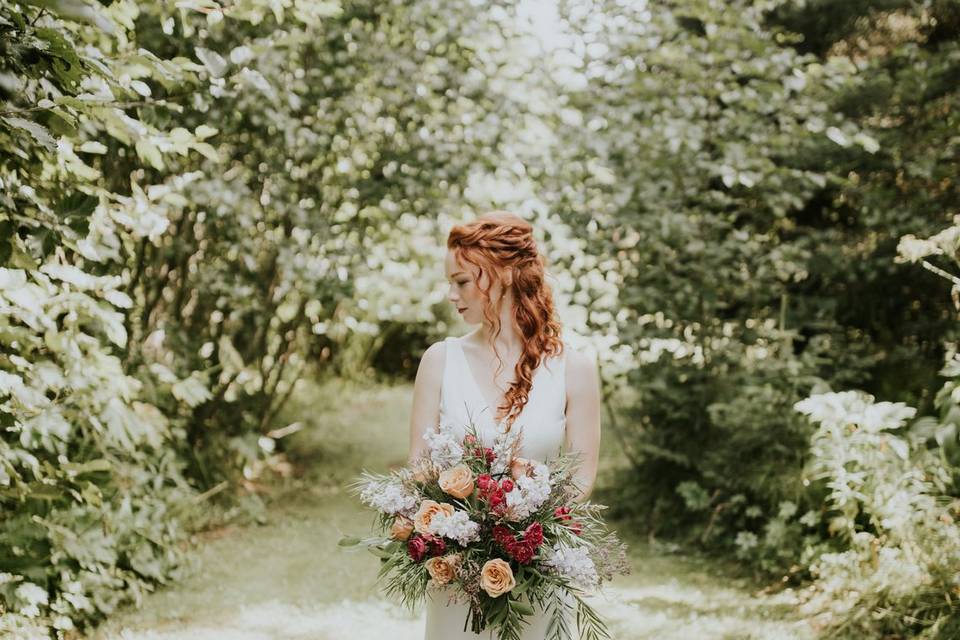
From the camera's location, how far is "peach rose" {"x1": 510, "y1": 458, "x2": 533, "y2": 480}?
240 centimetres

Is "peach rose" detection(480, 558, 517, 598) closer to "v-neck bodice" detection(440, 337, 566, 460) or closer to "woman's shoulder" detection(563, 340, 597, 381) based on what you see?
"v-neck bodice" detection(440, 337, 566, 460)

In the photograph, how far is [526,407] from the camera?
9.36 feet

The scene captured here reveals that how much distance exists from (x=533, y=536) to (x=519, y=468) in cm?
22

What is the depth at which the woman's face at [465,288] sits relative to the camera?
289cm

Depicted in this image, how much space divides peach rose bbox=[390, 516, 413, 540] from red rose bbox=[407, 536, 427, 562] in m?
0.04

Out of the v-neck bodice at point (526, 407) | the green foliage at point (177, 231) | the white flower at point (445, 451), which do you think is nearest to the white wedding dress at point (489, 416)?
the v-neck bodice at point (526, 407)

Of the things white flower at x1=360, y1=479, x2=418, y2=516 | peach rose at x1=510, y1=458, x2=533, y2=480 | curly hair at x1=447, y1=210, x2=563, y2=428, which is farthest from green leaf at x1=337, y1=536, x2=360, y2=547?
curly hair at x1=447, y1=210, x2=563, y2=428

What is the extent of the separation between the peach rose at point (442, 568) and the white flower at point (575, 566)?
25 centimetres

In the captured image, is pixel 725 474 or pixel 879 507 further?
pixel 725 474

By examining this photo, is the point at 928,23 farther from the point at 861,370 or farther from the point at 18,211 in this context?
the point at 18,211

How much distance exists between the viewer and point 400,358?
1253cm

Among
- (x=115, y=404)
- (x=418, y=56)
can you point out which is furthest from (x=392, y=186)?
(x=115, y=404)

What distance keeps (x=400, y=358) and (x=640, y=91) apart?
7322mm

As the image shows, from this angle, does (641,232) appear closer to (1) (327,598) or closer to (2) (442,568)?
(1) (327,598)
